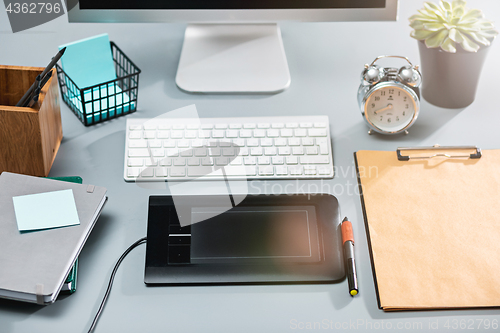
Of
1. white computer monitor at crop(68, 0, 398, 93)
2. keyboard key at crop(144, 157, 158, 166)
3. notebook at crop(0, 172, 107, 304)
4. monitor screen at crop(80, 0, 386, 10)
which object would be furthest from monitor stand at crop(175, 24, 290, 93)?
notebook at crop(0, 172, 107, 304)

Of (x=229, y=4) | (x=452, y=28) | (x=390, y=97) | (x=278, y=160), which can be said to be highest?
(x=229, y=4)

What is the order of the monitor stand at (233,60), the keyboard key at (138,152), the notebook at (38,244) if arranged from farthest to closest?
the monitor stand at (233,60)
the keyboard key at (138,152)
the notebook at (38,244)

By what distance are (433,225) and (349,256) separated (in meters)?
0.16

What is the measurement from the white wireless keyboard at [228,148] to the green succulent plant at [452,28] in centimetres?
25

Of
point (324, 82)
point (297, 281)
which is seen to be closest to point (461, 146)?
point (324, 82)

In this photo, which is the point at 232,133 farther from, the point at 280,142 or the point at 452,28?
the point at 452,28

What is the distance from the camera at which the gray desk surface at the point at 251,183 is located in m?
0.63

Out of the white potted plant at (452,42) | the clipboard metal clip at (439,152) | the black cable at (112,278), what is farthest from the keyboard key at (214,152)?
the white potted plant at (452,42)

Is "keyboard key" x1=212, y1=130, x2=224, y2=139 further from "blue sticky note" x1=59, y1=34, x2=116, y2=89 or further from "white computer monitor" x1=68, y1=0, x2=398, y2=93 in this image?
"blue sticky note" x1=59, y1=34, x2=116, y2=89

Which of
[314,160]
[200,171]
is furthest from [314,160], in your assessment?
[200,171]

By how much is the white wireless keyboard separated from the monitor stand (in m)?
0.10

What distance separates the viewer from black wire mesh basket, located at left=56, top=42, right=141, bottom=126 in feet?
2.77

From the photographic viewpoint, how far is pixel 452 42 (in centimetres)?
82

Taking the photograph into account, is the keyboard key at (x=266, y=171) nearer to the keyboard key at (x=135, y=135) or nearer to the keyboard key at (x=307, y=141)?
the keyboard key at (x=307, y=141)
